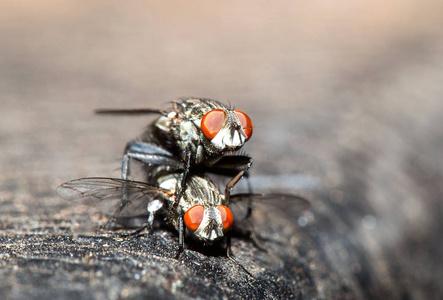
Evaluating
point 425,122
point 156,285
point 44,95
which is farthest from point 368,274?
point 44,95

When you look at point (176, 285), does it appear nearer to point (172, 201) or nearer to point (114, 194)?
point (172, 201)

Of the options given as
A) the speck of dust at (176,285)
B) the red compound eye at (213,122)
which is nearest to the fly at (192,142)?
the red compound eye at (213,122)

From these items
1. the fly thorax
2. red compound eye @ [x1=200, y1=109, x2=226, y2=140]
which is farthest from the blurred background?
red compound eye @ [x1=200, y1=109, x2=226, y2=140]

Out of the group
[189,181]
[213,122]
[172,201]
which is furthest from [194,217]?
[213,122]

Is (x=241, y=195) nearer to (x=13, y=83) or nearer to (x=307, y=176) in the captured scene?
(x=307, y=176)

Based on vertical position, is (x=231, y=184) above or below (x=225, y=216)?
above

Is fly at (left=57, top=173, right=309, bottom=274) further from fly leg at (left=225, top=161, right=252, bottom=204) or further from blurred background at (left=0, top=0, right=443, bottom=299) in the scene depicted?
blurred background at (left=0, top=0, right=443, bottom=299)

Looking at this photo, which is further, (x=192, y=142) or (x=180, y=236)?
(x=192, y=142)
